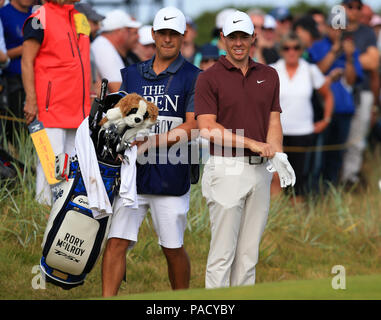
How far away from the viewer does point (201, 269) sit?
722cm

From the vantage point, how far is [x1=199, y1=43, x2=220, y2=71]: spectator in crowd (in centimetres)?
850

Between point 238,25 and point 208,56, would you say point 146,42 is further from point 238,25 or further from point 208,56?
point 238,25

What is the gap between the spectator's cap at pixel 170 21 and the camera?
5.83m

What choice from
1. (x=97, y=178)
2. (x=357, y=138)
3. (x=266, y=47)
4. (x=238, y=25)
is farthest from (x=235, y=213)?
(x=357, y=138)

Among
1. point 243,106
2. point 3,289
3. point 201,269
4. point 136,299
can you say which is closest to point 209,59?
point 201,269

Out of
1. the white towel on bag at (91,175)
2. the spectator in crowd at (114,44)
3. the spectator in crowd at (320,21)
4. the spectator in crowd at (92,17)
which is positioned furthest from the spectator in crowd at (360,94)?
the white towel on bag at (91,175)

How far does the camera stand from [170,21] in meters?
5.84

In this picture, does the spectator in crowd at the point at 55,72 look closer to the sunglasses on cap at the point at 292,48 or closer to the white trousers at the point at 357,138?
the sunglasses on cap at the point at 292,48

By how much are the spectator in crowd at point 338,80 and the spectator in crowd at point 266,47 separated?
699mm

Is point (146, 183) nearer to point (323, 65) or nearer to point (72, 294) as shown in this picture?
point (72, 294)

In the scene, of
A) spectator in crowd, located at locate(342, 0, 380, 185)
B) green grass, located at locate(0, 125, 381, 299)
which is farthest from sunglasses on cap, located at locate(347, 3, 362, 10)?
green grass, located at locate(0, 125, 381, 299)

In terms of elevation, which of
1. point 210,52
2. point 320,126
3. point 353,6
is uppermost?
point 353,6

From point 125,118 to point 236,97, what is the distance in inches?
33.2

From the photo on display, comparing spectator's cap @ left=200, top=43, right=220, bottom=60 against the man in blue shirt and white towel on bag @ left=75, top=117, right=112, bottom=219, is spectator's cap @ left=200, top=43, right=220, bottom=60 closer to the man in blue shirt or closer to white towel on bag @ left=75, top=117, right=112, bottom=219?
the man in blue shirt
